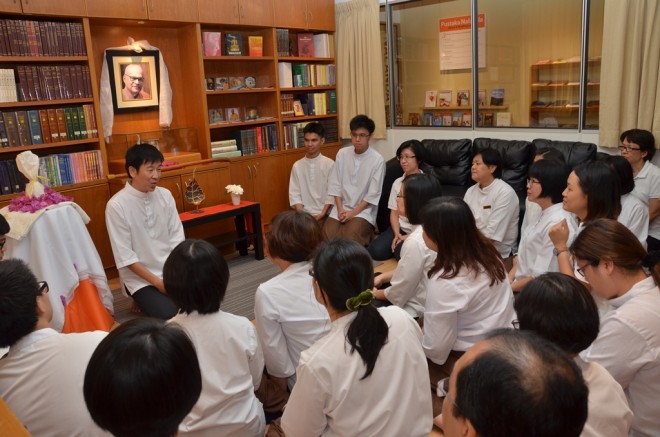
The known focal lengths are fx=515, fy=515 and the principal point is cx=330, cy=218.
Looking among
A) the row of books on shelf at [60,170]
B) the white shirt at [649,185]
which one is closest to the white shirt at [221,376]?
the row of books on shelf at [60,170]

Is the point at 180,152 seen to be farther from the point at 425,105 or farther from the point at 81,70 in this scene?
the point at 425,105

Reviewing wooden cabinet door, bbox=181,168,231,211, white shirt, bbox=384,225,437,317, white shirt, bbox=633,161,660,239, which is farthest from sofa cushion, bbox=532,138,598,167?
wooden cabinet door, bbox=181,168,231,211

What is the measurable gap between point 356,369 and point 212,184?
12.0 feet

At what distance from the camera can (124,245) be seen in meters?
3.37

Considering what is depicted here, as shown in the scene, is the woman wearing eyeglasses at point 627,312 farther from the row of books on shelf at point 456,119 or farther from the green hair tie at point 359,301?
the row of books on shelf at point 456,119

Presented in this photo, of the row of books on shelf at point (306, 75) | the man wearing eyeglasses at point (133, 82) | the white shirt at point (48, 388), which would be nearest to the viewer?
the white shirt at point (48, 388)

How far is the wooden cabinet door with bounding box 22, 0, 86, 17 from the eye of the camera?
146 inches

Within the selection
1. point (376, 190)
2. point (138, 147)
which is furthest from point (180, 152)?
point (376, 190)

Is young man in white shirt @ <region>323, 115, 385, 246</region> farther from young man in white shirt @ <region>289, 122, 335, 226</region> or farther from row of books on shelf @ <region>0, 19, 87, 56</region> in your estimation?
row of books on shelf @ <region>0, 19, 87, 56</region>

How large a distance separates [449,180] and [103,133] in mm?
3204

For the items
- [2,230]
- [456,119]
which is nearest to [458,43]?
[456,119]

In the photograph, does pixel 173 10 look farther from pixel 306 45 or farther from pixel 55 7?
pixel 306 45

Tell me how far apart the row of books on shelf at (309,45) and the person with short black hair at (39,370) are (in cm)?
459

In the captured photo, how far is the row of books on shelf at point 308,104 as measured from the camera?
567cm
